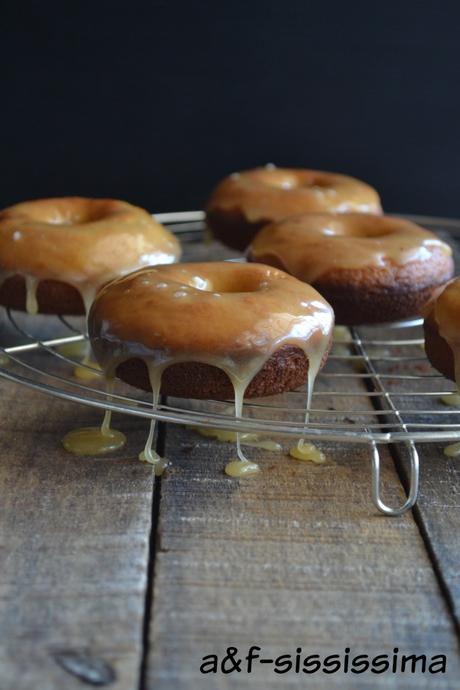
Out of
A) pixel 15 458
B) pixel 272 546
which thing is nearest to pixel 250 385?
pixel 272 546

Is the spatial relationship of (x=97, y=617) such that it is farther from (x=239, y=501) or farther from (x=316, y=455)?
(x=316, y=455)

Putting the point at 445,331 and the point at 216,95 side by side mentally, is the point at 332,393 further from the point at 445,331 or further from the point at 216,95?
the point at 216,95

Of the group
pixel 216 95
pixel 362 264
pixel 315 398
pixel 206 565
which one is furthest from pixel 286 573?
pixel 216 95

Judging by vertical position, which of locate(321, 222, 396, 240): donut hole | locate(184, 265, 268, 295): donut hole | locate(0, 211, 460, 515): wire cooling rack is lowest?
locate(0, 211, 460, 515): wire cooling rack

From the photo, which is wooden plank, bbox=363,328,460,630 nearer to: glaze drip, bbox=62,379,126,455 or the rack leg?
the rack leg

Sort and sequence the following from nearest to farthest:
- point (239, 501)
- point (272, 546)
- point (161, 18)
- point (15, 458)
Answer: point (272, 546)
point (239, 501)
point (15, 458)
point (161, 18)

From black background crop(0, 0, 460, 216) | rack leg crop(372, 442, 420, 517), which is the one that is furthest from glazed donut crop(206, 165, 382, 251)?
rack leg crop(372, 442, 420, 517)
